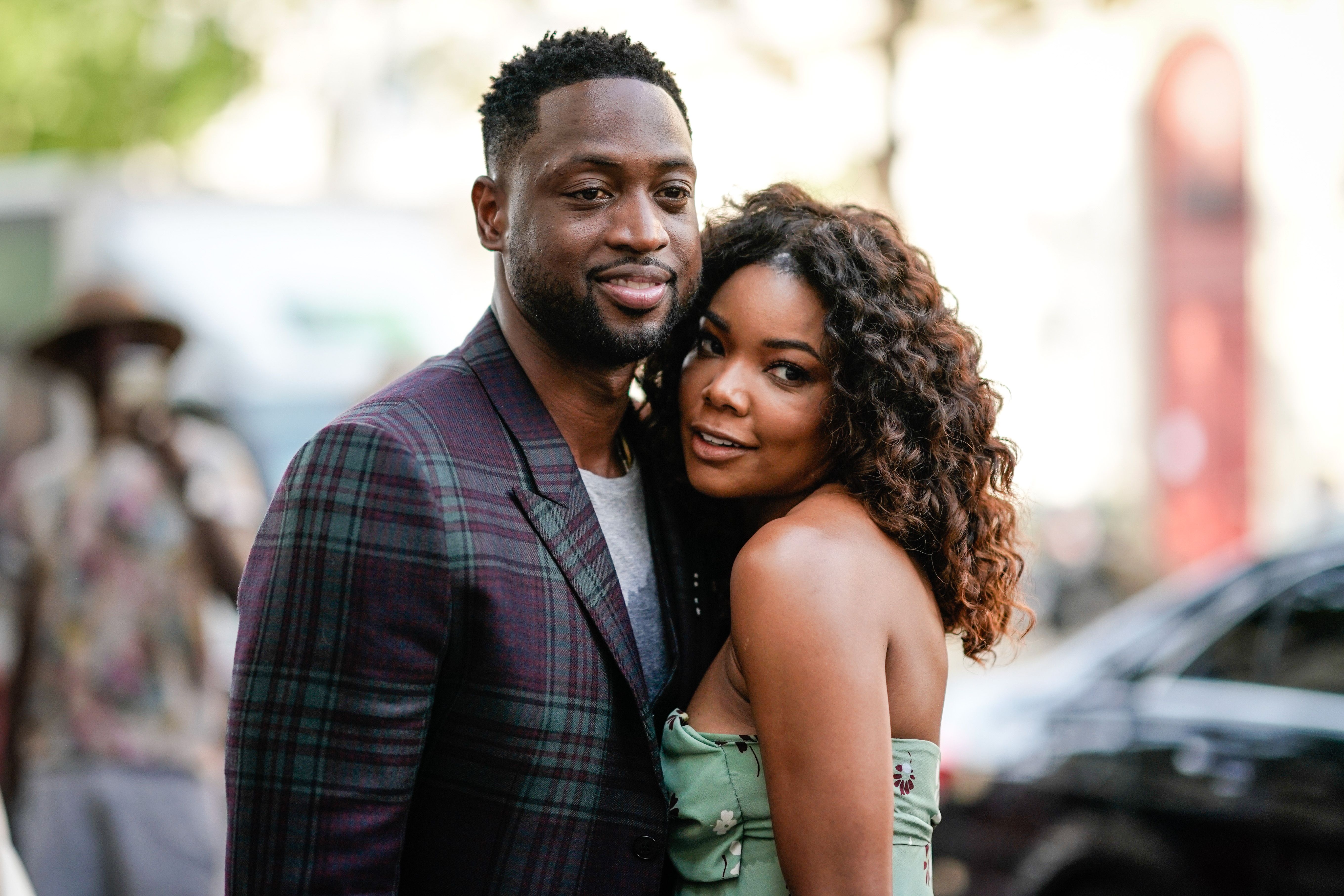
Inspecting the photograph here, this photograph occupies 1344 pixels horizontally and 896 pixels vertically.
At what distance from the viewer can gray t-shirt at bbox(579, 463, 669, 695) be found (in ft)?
7.33

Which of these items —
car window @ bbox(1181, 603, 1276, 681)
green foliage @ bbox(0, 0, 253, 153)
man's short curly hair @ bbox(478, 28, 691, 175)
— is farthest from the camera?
green foliage @ bbox(0, 0, 253, 153)

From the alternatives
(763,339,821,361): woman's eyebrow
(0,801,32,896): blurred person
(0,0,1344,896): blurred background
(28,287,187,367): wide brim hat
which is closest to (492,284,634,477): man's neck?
(763,339,821,361): woman's eyebrow

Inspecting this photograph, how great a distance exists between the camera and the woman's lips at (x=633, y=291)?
7.04 ft

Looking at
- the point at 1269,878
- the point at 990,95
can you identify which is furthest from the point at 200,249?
the point at 990,95

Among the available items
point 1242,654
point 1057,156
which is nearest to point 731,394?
point 1242,654

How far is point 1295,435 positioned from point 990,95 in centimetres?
577

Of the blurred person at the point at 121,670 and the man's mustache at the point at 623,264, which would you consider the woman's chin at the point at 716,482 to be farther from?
the blurred person at the point at 121,670

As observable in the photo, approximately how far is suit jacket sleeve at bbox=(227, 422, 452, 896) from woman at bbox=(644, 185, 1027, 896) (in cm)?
52

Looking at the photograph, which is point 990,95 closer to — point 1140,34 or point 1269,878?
point 1140,34

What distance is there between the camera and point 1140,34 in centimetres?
1586

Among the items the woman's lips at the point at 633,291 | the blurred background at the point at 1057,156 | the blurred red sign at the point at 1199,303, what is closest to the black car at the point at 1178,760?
the woman's lips at the point at 633,291

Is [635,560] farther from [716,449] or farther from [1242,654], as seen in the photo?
[1242,654]

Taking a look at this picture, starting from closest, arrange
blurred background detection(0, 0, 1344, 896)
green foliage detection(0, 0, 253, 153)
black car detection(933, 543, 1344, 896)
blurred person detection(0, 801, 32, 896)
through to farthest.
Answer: blurred person detection(0, 801, 32, 896)
black car detection(933, 543, 1344, 896)
blurred background detection(0, 0, 1344, 896)
green foliage detection(0, 0, 253, 153)

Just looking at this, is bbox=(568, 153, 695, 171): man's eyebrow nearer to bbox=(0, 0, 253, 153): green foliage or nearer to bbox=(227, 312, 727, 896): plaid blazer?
bbox=(227, 312, 727, 896): plaid blazer
